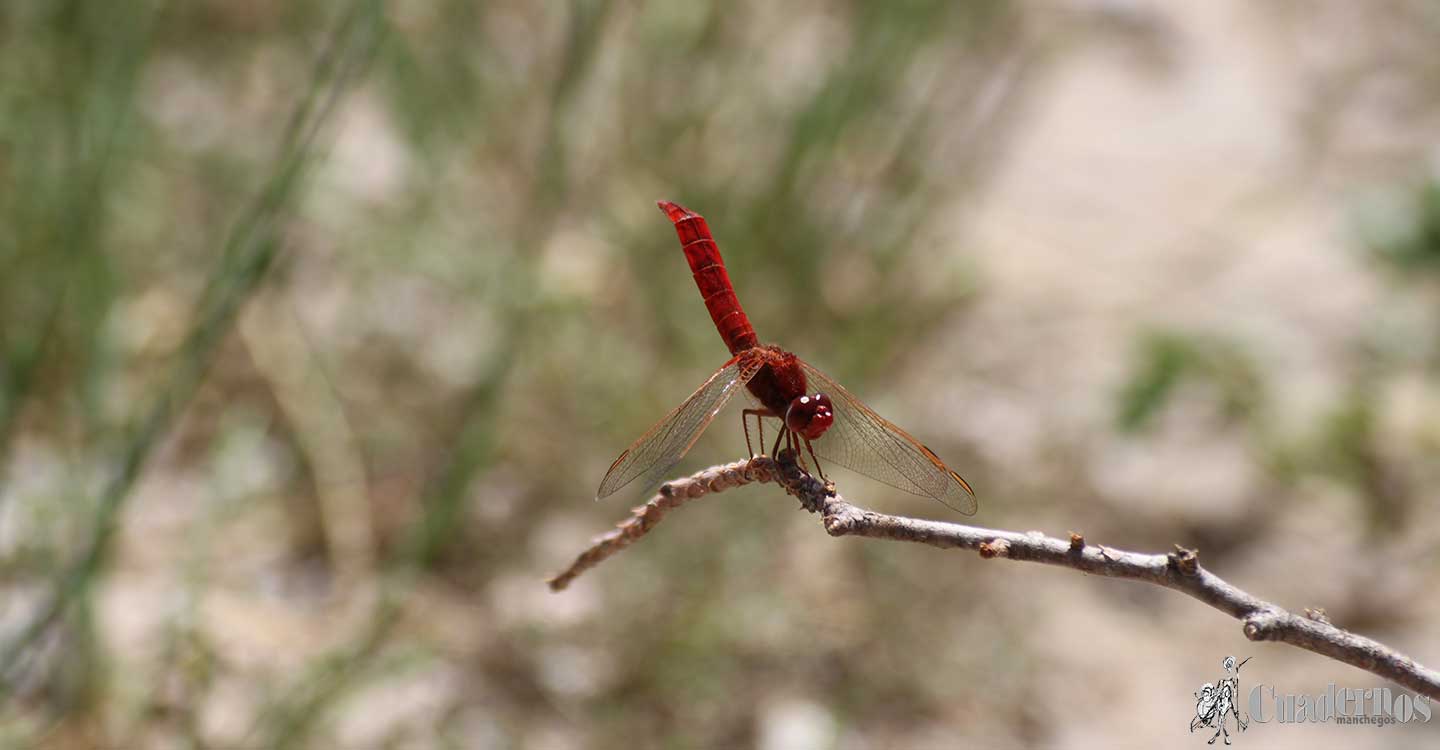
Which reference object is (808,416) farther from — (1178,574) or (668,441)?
(1178,574)

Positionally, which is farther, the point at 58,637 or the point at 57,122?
the point at 57,122

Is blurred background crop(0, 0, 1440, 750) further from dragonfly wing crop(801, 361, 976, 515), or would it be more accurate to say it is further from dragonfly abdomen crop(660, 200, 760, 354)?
dragonfly wing crop(801, 361, 976, 515)

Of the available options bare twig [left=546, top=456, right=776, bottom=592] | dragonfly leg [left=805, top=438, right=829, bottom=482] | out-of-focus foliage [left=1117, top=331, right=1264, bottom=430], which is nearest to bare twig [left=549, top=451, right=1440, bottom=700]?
bare twig [left=546, top=456, right=776, bottom=592]

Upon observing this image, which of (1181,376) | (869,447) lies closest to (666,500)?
(869,447)

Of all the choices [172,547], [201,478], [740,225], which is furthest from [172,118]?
[740,225]

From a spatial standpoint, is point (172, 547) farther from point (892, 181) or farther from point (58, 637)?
point (892, 181)

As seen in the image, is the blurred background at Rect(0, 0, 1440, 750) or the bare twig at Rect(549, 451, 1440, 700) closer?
the bare twig at Rect(549, 451, 1440, 700)
